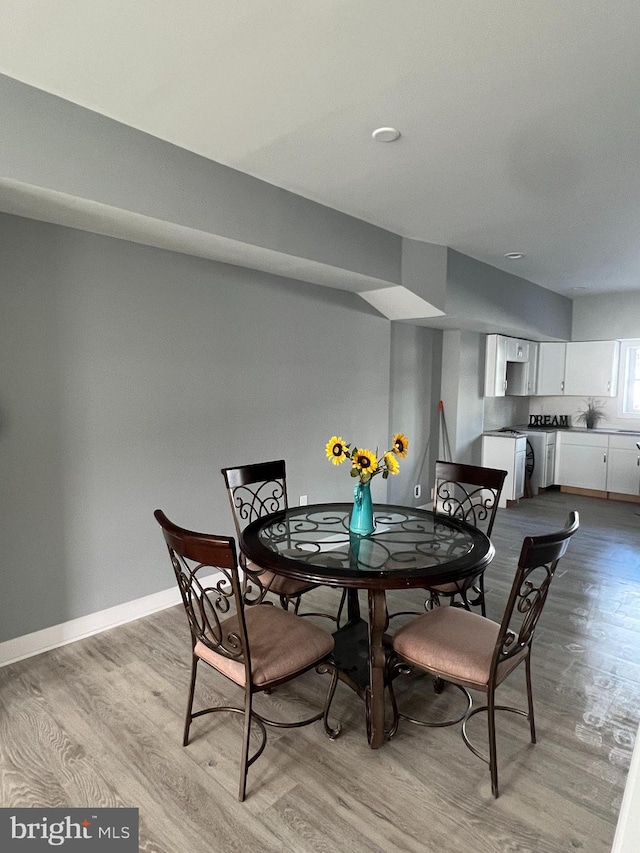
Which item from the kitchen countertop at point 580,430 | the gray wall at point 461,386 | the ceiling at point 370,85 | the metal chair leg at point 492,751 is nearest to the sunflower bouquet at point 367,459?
the metal chair leg at point 492,751

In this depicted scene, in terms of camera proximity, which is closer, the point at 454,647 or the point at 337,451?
the point at 454,647

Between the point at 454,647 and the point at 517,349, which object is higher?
the point at 517,349

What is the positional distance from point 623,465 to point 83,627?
6195mm

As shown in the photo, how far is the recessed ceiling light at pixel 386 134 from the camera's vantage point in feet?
7.51

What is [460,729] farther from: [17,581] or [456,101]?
[456,101]

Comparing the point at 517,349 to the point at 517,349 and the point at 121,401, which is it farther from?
the point at 121,401

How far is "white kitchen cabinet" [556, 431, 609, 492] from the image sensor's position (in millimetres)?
6473

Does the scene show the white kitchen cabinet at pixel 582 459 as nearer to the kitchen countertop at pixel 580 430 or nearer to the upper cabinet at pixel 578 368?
the kitchen countertop at pixel 580 430

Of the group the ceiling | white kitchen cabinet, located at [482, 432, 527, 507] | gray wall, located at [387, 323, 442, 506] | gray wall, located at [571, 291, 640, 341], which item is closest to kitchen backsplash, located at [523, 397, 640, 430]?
gray wall, located at [571, 291, 640, 341]

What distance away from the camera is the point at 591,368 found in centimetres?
667

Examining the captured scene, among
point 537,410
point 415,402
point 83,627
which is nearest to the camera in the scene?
point 83,627

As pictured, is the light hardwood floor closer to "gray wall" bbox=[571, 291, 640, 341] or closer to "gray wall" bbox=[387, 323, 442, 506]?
"gray wall" bbox=[387, 323, 442, 506]

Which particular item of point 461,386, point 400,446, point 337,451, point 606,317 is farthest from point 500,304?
point 337,451

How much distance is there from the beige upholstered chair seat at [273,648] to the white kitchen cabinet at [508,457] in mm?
4483
